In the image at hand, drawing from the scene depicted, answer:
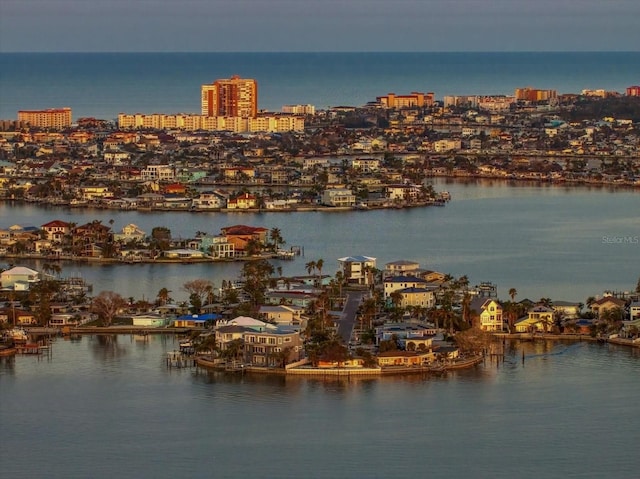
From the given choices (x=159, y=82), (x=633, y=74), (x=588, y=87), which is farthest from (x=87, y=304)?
(x=633, y=74)

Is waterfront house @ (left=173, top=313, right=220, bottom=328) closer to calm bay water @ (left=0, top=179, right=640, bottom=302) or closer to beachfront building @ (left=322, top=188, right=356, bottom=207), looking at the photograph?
calm bay water @ (left=0, top=179, right=640, bottom=302)

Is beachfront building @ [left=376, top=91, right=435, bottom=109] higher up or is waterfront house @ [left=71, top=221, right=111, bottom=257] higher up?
beachfront building @ [left=376, top=91, right=435, bottom=109]

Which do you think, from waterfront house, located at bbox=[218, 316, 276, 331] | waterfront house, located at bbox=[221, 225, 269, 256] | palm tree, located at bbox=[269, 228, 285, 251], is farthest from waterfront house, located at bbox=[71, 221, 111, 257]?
waterfront house, located at bbox=[218, 316, 276, 331]

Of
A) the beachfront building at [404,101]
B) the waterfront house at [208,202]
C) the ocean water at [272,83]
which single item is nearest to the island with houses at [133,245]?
the waterfront house at [208,202]

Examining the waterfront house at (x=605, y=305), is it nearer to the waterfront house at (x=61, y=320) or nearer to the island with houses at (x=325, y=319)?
the island with houses at (x=325, y=319)

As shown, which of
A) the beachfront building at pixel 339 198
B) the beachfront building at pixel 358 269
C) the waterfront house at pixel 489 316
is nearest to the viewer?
the waterfront house at pixel 489 316

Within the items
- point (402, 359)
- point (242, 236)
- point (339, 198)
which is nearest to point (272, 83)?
point (339, 198)

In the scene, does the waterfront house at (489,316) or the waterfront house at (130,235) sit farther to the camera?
the waterfront house at (130,235)
